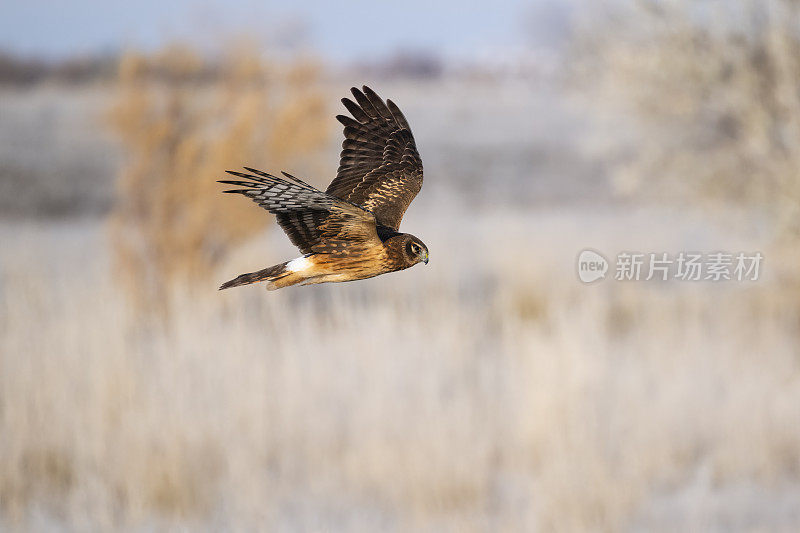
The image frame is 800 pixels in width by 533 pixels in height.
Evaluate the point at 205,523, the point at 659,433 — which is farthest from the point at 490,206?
the point at 205,523

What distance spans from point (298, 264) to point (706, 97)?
25.6 ft

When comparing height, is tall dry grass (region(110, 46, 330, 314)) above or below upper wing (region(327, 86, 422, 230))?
above

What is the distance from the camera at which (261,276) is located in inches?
17.0

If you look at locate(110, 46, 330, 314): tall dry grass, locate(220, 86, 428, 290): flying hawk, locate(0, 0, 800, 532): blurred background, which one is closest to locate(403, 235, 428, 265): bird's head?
locate(220, 86, 428, 290): flying hawk

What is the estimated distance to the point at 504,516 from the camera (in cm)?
590

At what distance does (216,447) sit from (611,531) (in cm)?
279

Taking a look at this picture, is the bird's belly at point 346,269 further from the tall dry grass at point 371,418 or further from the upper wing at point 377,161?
the tall dry grass at point 371,418

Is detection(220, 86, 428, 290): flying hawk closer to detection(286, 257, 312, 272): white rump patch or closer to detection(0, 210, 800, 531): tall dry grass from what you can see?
detection(286, 257, 312, 272): white rump patch

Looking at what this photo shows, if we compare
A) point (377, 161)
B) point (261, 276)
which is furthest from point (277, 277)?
point (377, 161)

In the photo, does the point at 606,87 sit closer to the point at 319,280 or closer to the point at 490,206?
the point at 490,206

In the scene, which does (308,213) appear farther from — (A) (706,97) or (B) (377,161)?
(A) (706,97)

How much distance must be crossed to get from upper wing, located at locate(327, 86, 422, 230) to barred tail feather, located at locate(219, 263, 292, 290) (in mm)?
57

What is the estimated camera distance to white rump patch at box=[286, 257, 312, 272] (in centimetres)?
45

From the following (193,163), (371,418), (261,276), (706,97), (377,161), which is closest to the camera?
(261,276)
